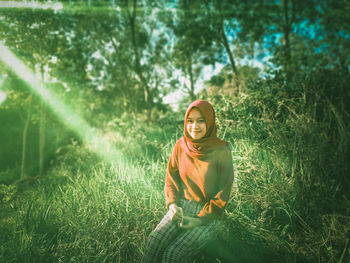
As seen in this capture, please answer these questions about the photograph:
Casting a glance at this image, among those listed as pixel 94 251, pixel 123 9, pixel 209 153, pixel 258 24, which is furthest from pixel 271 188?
pixel 123 9

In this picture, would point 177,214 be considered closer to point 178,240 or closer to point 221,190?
point 178,240

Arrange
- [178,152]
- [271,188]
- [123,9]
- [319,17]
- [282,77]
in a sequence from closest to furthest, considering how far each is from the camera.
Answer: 1. [178,152]
2. [271,188]
3. [282,77]
4. [319,17]
5. [123,9]

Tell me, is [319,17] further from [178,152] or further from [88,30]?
[88,30]

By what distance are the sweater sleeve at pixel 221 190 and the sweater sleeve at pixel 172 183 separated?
276 mm

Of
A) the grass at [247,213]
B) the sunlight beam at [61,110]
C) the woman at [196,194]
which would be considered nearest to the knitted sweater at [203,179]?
the woman at [196,194]

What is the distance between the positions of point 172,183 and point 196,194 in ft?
0.80

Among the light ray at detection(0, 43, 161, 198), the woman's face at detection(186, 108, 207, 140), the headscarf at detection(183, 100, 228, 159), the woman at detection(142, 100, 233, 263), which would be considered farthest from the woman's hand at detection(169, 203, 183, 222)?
the light ray at detection(0, 43, 161, 198)

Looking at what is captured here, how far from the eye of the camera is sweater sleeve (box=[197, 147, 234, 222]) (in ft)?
5.19

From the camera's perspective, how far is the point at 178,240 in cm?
161

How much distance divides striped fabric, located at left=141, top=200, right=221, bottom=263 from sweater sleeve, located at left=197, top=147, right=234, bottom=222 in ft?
0.41

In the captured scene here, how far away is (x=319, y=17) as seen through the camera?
27.2 feet

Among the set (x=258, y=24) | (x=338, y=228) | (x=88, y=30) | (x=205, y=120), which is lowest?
(x=338, y=228)

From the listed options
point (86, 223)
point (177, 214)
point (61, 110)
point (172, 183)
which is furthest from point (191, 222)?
point (61, 110)

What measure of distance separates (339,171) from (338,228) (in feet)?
2.44
